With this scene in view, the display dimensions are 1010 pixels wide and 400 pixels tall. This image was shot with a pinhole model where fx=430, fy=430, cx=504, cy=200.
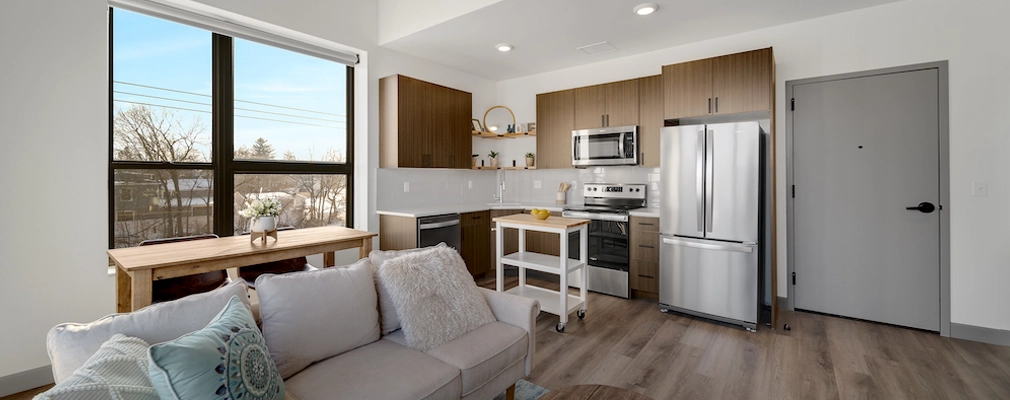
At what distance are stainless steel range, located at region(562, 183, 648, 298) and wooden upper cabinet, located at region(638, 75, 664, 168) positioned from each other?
1.27ft

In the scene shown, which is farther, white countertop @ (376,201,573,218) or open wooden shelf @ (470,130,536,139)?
open wooden shelf @ (470,130,536,139)

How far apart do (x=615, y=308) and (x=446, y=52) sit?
9.92ft

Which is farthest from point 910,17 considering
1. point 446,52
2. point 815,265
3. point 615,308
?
point 446,52

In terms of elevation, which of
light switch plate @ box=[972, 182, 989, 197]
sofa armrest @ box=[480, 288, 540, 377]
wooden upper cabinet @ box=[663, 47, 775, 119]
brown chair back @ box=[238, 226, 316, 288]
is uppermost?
wooden upper cabinet @ box=[663, 47, 775, 119]

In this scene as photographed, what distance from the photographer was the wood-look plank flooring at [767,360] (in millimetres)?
2389

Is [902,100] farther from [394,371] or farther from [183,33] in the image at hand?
[183,33]

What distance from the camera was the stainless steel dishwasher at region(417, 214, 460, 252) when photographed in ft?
13.4

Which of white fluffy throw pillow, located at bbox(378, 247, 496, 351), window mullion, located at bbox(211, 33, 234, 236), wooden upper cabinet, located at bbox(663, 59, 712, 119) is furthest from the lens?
wooden upper cabinet, located at bbox(663, 59, 712, 119)

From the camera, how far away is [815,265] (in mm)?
3680

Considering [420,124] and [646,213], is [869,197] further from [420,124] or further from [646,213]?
[420,124]

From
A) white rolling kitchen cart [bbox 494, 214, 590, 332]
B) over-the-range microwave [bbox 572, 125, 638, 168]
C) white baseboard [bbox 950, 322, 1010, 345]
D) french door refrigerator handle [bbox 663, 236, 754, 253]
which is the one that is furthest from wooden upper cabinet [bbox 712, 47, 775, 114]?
white baseboard [bbox 950, 322, 1010, 345]

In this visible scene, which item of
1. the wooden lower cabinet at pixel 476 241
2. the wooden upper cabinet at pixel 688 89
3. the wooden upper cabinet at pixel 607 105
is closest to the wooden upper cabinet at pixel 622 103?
the wooden upper cabinet at pixel 607 105

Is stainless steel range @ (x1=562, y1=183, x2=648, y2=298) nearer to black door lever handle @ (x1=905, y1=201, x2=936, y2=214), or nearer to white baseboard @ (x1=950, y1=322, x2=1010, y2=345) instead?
black door lever handle @ (x1=905, y1=201, x2=936, y2=214)

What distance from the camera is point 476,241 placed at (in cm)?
473
